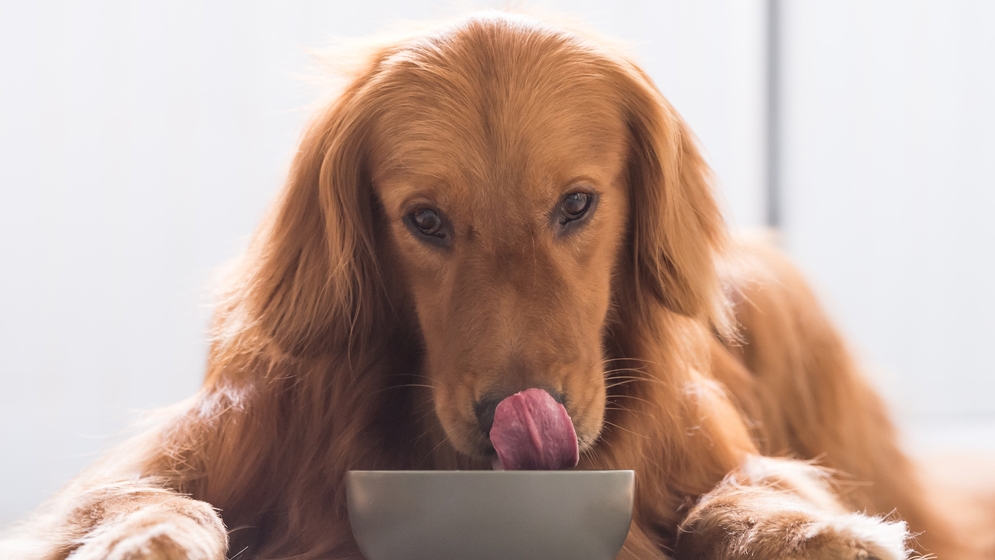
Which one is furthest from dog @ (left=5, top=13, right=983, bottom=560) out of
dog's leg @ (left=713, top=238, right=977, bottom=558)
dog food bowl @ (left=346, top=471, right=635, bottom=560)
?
dog's leg @ (left=713, top=238, right=977, bottom=558)

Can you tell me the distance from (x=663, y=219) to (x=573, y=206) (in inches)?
8.4

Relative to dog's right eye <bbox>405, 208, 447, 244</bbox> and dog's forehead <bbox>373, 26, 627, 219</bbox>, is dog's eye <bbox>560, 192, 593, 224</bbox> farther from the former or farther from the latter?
dog's right eye <bbox>405, 208, 447, 244</bbox>

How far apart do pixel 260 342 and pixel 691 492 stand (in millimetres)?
714

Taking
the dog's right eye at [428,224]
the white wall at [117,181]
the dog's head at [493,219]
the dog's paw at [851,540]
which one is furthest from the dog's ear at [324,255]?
the white wall at [117,181]

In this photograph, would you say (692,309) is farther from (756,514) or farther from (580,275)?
(756,514)

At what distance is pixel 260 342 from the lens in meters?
1.41

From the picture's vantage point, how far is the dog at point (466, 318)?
121 cm

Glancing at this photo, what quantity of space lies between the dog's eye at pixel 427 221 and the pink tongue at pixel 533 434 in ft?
1.06

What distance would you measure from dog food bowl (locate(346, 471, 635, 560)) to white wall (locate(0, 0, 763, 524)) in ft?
7.74

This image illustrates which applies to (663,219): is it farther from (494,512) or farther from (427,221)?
(494,512)

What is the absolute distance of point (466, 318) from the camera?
121 centimetres

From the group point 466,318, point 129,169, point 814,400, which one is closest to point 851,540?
point 466,318

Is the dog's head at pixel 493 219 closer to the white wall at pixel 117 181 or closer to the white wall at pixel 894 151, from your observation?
the white wall at pixel 117 181

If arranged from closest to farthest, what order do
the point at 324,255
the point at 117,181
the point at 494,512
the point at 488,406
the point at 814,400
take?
1. the point at 494,512
2. the point at 488,406
3. the point at 324,255
4. the point at 814,400
5. the point at 117,181
